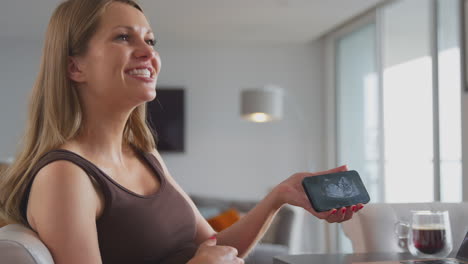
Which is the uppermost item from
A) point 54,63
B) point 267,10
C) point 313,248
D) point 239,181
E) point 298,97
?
point 267,10

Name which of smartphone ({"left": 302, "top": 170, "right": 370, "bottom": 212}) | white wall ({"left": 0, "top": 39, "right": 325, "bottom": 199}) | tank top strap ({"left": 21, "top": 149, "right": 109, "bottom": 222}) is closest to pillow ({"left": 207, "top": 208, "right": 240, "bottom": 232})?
white wall ({"left": 0, "top": 39, "right": 325, "bottom": 199})

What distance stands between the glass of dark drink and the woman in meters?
0.17

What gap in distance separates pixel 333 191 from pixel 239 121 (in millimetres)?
5738

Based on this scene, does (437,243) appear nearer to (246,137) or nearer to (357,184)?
(357,184)

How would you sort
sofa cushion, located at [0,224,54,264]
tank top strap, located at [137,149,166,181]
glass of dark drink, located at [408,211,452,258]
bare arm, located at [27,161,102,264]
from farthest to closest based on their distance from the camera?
tank top strap, located at [137,149,166,181] → glass of dark drink, located at [408,211,452,258] → bare arm, located at [27,161,102,264] → sofa cushion, located at [0,224,54,264]

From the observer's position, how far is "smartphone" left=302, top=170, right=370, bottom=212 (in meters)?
1.39

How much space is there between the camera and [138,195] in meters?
1.38

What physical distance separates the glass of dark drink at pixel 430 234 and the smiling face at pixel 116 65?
73 cm

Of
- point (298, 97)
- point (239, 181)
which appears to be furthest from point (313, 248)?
point (298, 97)

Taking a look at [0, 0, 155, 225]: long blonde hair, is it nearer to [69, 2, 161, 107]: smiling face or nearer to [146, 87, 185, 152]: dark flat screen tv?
[69, 2, 161, 107]: smiling face

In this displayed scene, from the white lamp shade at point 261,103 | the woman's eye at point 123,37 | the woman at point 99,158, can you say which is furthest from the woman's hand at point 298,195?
the white lamp shade at point 261,103

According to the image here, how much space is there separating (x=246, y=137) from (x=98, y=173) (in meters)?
5.86

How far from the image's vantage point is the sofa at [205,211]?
1.05m

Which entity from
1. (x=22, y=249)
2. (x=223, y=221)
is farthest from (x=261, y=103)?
(x=22, y=249)
